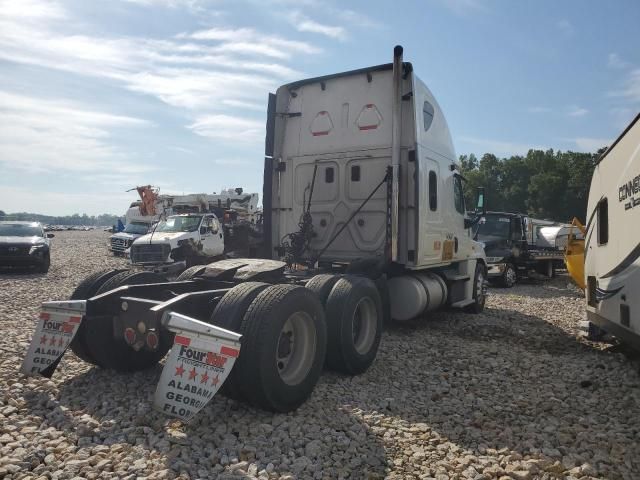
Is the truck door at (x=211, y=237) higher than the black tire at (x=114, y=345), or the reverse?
the truck door at (x=211, y=237)

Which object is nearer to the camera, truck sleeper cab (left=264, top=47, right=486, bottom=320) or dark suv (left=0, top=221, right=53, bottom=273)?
truck sleeper cab (left=264, top=47, right=486, bottom=320)

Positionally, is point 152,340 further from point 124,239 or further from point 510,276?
point 124,239

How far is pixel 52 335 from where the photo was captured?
15.1 feet

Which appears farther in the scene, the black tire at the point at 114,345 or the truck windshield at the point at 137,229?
the truck windshield at the point at 137,229

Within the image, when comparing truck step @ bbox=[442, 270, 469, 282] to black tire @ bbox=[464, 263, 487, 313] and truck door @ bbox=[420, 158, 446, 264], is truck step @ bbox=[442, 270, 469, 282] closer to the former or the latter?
black tire @ bbox=[464, 263, 487, 313]

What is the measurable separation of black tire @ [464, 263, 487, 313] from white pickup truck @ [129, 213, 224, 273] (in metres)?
9.25

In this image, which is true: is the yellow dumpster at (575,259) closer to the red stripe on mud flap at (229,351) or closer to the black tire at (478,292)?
the black tire at (478,292)

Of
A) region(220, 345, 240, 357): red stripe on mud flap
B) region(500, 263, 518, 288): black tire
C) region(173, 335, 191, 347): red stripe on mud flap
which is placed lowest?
region(500, 263, 518, 288): black tire

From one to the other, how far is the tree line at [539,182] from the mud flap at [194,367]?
49584mm

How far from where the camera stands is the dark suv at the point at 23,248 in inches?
573

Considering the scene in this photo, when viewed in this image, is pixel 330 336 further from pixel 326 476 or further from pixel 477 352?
pixel 477 352

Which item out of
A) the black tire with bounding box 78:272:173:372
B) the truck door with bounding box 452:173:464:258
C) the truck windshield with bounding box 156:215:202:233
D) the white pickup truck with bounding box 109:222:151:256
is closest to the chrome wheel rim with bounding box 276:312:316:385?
the black tire with bounding box 78:272:173:372

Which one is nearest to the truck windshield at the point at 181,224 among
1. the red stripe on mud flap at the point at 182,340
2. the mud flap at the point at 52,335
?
the mud flap at the point at 52,335

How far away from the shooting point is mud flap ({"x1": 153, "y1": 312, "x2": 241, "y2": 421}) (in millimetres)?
3613
